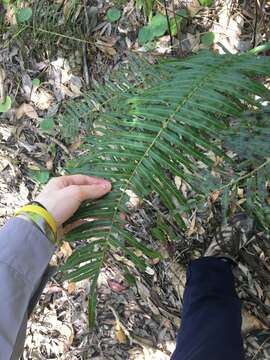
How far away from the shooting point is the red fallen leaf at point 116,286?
240 centimetres

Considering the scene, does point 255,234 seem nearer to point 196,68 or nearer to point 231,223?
point 231,223

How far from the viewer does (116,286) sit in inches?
95.0

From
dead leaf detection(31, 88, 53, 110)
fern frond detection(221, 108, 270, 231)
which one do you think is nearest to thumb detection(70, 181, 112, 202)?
fern frond detection(221, 108, 270, 231)

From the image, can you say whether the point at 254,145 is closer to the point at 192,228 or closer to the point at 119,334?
the point at 192,228

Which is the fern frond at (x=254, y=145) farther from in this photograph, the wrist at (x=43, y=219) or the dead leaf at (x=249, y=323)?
the dead leaf at (x=249, y=323)

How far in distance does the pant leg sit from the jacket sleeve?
705 millimetres

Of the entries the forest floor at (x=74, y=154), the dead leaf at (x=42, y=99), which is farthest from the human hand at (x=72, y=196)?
the dead leaf at (x=42, y=99)

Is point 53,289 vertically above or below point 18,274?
above

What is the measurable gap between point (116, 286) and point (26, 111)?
51.6 inches

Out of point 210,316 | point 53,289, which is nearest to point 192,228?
point 210,316

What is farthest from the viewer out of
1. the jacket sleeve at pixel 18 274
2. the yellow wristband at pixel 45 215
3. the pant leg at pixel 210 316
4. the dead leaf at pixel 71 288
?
the dead leaf at pixel 71 288

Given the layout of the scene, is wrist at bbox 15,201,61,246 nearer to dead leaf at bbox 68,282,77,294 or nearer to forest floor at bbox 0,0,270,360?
forest floor at bbox 0,0,270,360

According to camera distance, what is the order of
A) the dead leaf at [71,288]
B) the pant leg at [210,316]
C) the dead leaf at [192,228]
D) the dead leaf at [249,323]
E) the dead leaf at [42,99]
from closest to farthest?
the pant leg at [210,316]
the dead leaf at [249,323]
the dead leaf at [192,228]
the dead leaf at [71,288]
the dead leaf at [42,99]

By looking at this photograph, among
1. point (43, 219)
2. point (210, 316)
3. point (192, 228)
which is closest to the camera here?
point (43, 219)
